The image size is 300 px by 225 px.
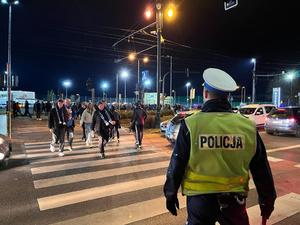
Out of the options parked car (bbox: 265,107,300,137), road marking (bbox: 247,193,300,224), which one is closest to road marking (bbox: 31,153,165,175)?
road marking (bbox: 247,193,300,224)

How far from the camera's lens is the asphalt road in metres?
5.60

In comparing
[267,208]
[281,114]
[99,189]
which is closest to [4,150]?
[99,189]

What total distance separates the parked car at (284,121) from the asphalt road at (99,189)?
6110 millimetres

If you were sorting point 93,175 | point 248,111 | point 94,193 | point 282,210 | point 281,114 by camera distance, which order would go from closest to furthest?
point 282,210 < point 94,193 < point 93,175 < point 281,114 < point 248,111

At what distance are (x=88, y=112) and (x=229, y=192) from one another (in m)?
12.3

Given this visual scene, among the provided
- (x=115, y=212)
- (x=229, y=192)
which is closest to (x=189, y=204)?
(x=229, y=192)

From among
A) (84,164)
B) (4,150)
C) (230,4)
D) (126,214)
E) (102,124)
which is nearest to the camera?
(126,214)

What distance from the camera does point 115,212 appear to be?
584cm

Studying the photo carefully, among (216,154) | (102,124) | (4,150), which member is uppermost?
(216,154)

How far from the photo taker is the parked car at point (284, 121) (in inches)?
718

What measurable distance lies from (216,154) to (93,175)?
6.47 meters

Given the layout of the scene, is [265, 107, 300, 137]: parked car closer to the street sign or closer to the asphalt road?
the asphalt road

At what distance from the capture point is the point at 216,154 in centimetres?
265

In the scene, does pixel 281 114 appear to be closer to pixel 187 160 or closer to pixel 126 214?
pixel 126 214
